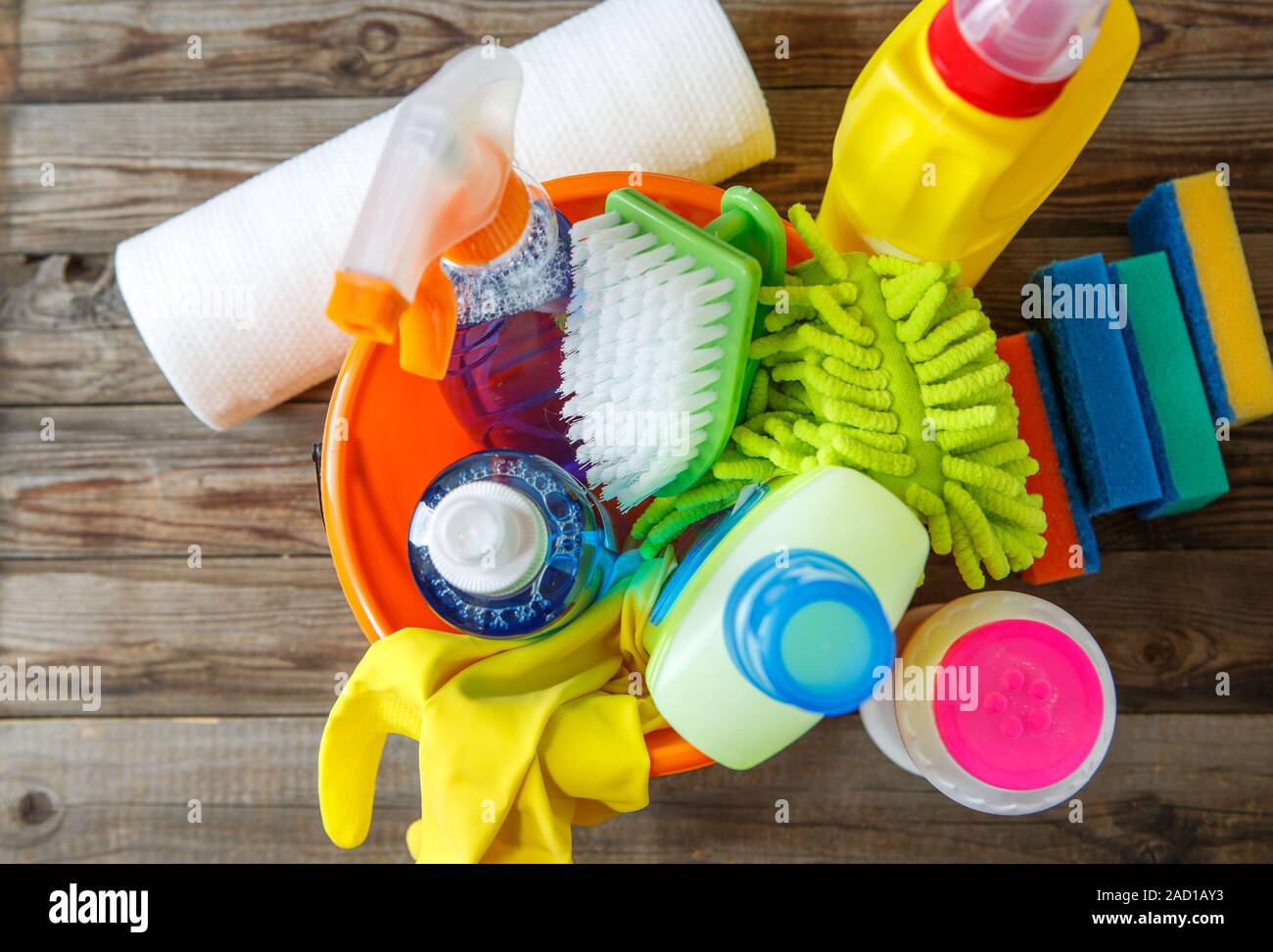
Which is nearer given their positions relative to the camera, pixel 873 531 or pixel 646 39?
pixel 873 531

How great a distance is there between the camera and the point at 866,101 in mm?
396

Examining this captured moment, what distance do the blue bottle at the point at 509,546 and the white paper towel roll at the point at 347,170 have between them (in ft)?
0.59

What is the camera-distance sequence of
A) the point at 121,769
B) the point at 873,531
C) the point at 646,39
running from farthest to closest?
the point at 121,769, the point at 646,39, the point at 873,531

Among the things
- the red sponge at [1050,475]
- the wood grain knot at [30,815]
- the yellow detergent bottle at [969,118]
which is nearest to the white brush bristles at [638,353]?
the yellow detergent bottle at [969,118]

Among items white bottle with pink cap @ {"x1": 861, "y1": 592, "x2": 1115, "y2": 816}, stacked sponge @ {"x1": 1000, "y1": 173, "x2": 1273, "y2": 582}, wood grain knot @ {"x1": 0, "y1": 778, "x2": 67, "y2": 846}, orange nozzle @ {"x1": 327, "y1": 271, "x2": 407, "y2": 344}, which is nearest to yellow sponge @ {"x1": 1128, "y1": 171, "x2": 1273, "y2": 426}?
stacked sponge @ {"x1": 1000, "y1": 173, "x2": 1273, "y2": 582}

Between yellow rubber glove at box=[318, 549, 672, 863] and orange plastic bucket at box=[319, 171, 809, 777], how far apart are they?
61 mm

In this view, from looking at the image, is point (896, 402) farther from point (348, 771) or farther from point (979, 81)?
point (348, 771)

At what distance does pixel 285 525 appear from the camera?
595 mm

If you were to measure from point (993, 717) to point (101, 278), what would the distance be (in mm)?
574

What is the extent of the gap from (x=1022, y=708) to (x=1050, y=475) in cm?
16

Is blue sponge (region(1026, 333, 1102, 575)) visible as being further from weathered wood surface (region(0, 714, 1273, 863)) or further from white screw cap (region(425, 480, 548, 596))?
white screw cap (region(425, 480, 548, 596))

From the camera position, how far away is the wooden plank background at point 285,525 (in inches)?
22.4
